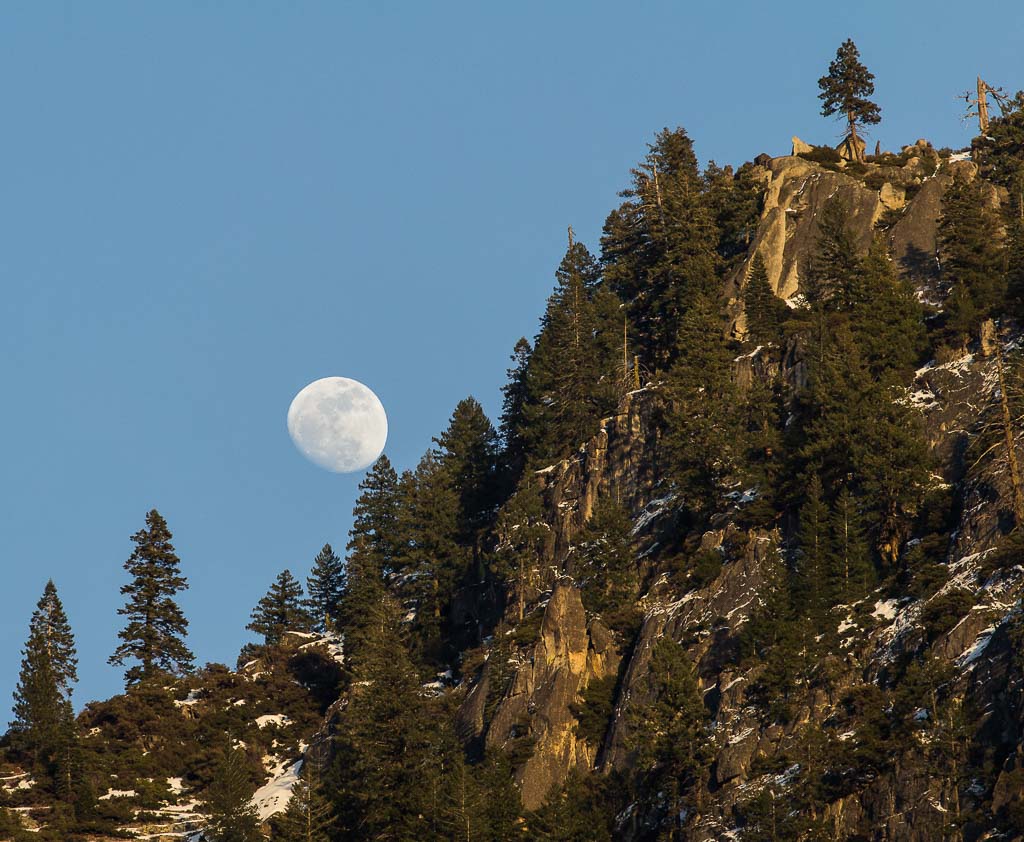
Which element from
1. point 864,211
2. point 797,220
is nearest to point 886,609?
point 864,211

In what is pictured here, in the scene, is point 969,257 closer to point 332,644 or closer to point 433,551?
point 433,551

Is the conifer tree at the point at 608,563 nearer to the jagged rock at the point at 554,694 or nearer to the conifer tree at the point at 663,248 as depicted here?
the jagged rock at the point at 554,694

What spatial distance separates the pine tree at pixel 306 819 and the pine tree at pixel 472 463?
3520 cm

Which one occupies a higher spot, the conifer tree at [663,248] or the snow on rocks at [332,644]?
the conifer tree at [663,248]

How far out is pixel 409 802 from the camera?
71.4 meters

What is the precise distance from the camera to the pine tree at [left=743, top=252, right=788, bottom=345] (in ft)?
→ 315

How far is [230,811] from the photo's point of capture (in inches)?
2977

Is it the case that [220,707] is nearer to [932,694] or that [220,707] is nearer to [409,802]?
[409,802]

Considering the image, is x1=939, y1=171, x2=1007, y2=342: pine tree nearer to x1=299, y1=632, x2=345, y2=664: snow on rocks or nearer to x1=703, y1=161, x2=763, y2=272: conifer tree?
x1=703, y1=161, x2=763, y2=272: conifer tree

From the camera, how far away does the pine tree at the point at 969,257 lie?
83.6 metres

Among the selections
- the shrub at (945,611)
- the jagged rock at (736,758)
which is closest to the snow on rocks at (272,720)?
the jagged rock at (736,758)

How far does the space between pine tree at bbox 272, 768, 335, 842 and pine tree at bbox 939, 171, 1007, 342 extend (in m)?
44.2

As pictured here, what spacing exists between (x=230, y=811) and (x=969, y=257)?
5505cm

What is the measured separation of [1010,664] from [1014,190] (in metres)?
53.4
